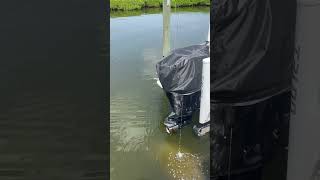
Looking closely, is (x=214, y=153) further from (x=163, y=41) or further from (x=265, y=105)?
(x=163, y=41)

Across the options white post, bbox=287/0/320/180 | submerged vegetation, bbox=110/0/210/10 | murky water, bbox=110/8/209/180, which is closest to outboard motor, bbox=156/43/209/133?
murky water, bbox=110/8/209/180

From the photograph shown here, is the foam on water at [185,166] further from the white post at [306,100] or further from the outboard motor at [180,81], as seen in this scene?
the white post at [306,100]

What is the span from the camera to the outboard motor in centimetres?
276

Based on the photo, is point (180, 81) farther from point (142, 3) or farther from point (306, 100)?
point (306, 100)

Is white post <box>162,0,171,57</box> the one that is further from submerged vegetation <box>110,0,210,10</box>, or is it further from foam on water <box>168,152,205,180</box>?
foam on water <box>168,152,205,180</box>

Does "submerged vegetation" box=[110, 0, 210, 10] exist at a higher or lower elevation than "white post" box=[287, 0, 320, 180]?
higher

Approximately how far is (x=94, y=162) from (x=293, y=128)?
693mm

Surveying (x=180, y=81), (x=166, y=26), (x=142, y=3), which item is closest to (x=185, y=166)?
(x=180, y=81)

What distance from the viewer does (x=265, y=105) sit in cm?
115

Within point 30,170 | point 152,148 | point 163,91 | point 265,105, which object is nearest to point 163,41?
point 163,91

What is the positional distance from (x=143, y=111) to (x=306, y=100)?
1677mm

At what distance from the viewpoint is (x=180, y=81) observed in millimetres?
2781

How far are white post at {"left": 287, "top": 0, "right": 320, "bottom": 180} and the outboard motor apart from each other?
1634 millimetres

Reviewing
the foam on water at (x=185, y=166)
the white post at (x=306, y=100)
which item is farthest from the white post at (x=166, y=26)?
the white post at (x=306, y=100)
